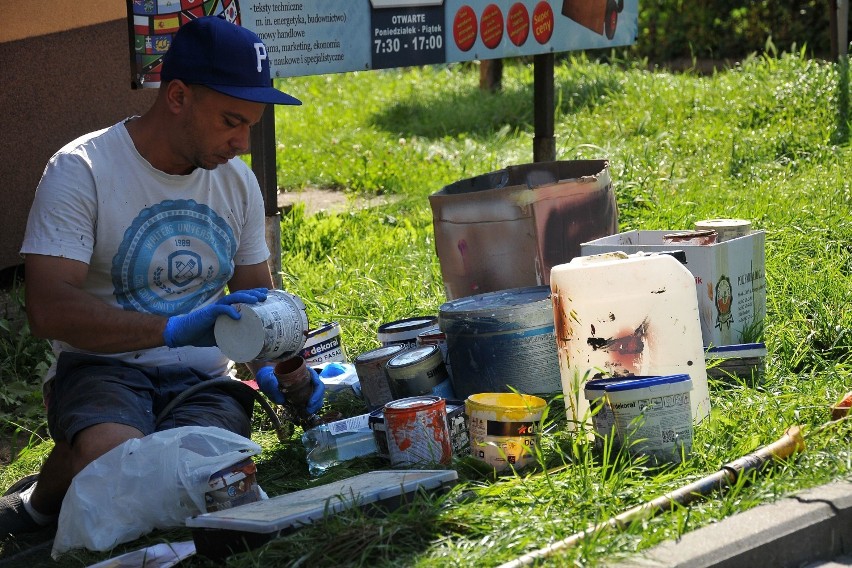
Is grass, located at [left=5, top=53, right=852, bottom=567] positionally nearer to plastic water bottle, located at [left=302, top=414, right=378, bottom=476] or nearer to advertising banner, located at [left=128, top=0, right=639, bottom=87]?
plastic water bottle, located at [left=302, top=414, right=378, bottom=476]

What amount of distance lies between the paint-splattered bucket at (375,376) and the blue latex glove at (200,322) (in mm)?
811

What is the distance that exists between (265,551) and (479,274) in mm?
1986

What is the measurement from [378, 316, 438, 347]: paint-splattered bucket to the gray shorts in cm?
83

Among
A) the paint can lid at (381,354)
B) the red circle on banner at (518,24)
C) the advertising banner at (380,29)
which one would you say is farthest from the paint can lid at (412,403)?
the red circle on banner at (518,24)

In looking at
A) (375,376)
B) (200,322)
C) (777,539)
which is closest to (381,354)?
(375,376)

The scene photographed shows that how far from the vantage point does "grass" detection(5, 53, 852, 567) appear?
117 inches

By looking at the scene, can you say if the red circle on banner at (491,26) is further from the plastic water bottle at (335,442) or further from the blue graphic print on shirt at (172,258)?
the plastic water bottle at (335,442)

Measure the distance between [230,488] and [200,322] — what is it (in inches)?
19.4

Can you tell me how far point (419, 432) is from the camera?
347cm

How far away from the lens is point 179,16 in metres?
4.23

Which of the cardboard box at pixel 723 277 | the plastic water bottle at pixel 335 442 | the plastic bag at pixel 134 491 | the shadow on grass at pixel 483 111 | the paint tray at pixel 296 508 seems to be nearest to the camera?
the paint tray at pixel 296 508

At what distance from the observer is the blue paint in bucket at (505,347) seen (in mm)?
3939

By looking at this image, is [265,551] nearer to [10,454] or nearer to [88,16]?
[10,454]

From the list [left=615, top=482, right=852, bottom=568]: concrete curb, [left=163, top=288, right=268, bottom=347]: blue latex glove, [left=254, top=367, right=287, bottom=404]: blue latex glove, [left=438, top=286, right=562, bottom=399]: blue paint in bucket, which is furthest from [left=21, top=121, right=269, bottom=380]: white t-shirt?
[left=615, top=482, right=852, bottom=568]: concrete curb
